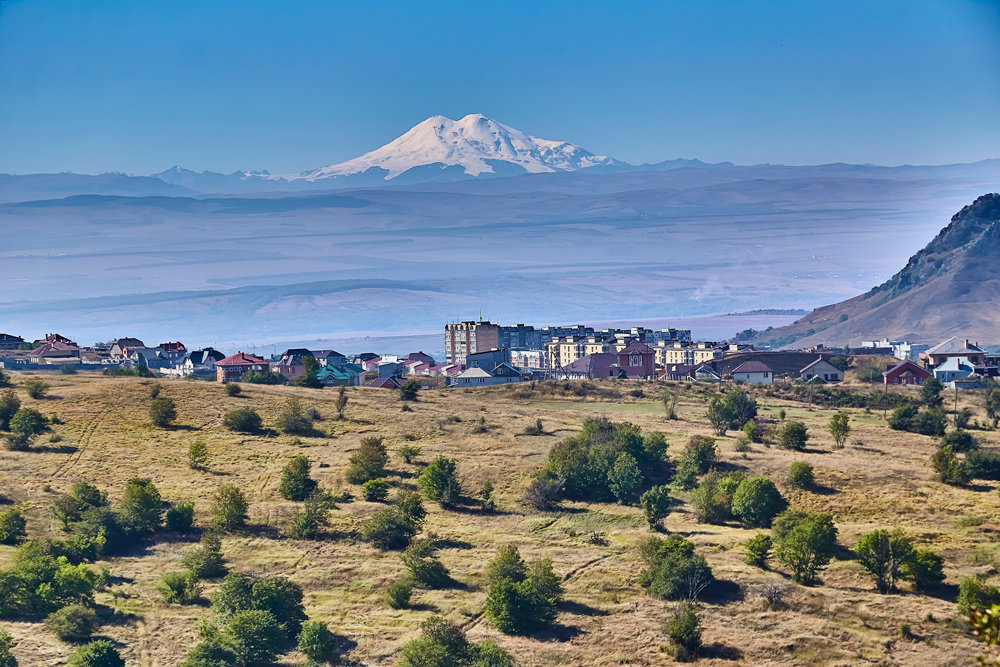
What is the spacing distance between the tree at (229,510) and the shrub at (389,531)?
8171 millimetres

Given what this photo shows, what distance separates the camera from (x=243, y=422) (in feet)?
340

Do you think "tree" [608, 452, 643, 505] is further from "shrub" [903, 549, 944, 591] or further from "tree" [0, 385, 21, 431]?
"tree" [0, 385, 21, 431]

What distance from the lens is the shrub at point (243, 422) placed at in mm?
103688

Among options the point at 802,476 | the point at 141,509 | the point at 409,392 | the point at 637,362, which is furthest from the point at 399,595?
the point at 637,362

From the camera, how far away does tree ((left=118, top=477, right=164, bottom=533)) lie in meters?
79.1

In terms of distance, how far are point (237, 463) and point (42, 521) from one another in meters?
17.1

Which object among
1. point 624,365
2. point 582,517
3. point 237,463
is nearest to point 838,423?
point 582,517

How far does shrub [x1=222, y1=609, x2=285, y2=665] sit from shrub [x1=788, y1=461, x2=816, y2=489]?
38712 millimetres

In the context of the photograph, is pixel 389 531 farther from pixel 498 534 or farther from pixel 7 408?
pixel 7 408

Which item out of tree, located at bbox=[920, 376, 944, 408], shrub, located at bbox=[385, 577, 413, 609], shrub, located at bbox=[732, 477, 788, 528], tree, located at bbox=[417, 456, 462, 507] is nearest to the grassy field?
shrub, located at bbox=[385, 577, 413, 609]

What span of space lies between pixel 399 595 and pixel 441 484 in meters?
18.2

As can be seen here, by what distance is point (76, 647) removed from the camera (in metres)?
Result: 63.5

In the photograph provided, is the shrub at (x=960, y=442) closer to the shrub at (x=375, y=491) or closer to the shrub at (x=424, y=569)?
the shrub at (x=375, y=491)

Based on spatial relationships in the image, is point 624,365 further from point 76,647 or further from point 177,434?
point 76,647
